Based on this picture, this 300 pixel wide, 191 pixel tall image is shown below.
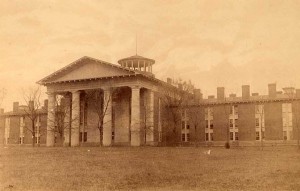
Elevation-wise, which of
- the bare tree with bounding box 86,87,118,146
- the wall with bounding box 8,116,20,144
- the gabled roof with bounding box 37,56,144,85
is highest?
the gabled roof with bounding box 37,56,144,85

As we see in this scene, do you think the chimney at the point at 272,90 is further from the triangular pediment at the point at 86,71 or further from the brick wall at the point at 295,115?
the triangular pediment at the point at 86,71

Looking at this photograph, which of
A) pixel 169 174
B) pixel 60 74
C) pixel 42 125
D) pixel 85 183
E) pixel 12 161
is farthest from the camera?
pixel 42 125

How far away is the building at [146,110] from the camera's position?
3694cm

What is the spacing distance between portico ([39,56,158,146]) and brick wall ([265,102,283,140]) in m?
10.6

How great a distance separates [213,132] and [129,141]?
955cm

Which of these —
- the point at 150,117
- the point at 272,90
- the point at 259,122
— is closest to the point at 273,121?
the point at 259,122

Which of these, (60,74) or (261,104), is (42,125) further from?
(261,104)

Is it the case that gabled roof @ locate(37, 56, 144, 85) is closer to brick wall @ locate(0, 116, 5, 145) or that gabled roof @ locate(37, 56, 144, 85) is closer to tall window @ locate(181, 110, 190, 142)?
tall window @ locate(181, 110, 190, 142)

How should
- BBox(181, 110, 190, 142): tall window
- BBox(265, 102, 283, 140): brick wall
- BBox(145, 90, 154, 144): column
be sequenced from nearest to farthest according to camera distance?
BBox(145, 90, 154, 144): column < BBox(265, 102, 283, 140): brick wall < BBox(181, 110, 190, 142): tall window

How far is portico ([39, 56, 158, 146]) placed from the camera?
36.5 meters

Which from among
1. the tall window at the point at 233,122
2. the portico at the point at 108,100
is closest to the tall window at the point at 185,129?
the tall window at the point at 233,122

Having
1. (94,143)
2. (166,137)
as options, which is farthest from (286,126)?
(94,143)

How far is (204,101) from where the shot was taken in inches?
1746

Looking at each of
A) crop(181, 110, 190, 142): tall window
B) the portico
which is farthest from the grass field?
crop(181, 110, 190, 142): tall window
